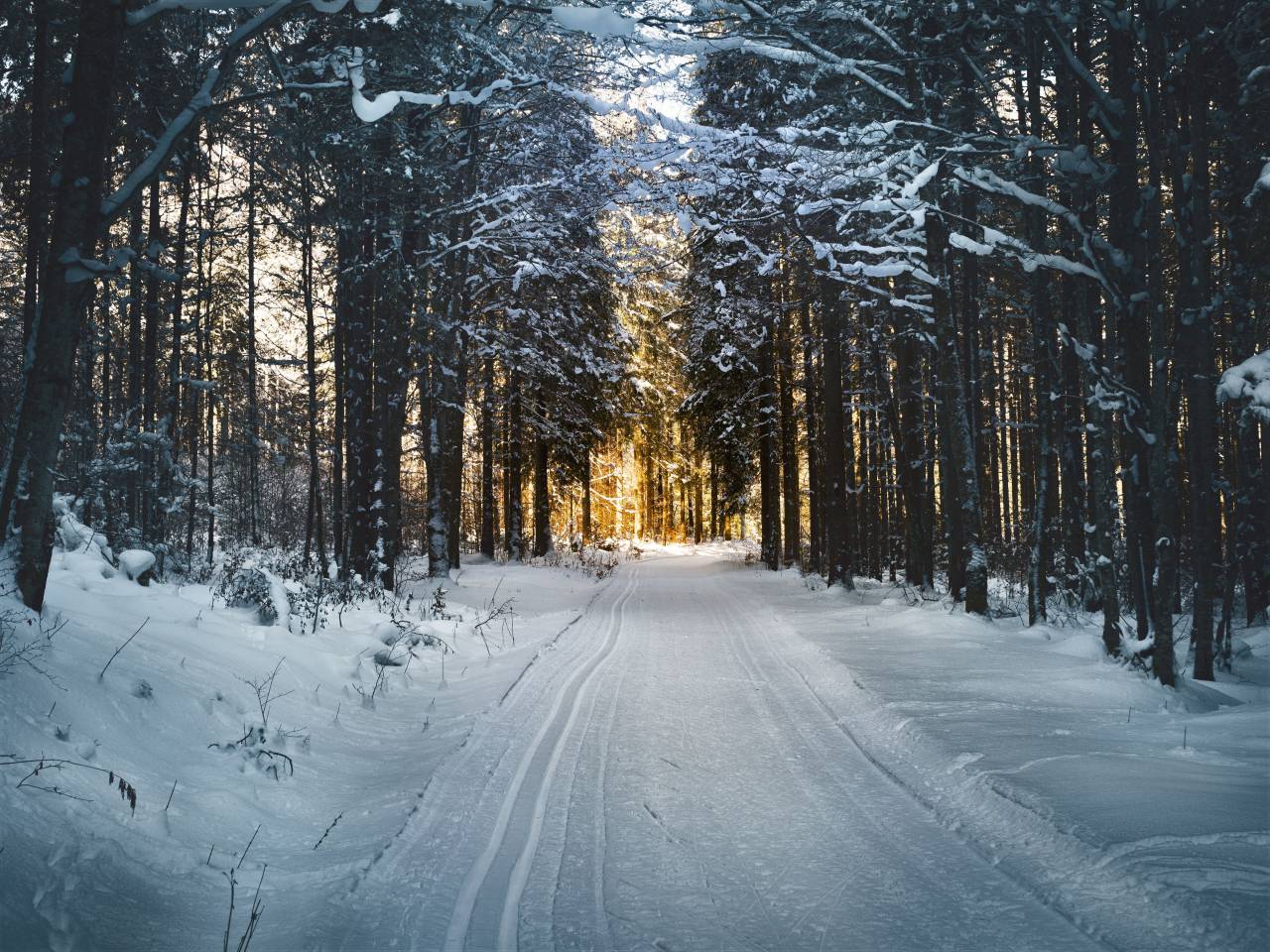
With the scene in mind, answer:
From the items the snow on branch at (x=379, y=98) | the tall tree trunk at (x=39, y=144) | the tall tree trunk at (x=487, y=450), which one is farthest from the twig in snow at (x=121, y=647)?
the tall tree trunk at (x=487, y=450)

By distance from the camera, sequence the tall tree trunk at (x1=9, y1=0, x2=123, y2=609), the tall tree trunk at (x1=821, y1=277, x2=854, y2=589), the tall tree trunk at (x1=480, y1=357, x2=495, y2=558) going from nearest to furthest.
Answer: the tall tree trunk at (x1=9, y1=0, x2=123, y2=609)
the tall tree trunk at (x1=821, y1=277, x2=854, y2=589)
the tall tree trunk at (x1=480, y1=357, x2=495, y2=558)

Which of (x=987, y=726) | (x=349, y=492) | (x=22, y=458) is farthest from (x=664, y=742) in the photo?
(x=349, y=492)

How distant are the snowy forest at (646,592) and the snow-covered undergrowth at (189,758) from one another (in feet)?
0.10

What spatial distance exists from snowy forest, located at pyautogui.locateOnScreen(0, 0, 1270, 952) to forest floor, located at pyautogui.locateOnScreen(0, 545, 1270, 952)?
3 cm

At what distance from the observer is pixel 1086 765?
186 inches

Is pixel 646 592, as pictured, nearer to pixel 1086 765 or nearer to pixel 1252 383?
pixel 1086 765

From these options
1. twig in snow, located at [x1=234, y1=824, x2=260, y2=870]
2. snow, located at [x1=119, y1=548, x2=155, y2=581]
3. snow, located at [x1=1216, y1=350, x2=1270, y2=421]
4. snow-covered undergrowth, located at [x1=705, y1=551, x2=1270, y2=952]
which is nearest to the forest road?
snow-covered undergrowth, located at [x1=705, y1=551, x2=1270, y2=952]

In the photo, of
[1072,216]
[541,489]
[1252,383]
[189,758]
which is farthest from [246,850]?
[541,489]

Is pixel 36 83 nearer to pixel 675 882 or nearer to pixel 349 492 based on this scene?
pixel 349 492

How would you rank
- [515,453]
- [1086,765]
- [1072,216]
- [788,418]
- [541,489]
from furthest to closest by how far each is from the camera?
[541,489] → [515,453] → [788,418] → [1072,216] → [1086,765]

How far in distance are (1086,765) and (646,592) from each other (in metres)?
13.4

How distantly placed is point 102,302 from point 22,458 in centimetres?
1012

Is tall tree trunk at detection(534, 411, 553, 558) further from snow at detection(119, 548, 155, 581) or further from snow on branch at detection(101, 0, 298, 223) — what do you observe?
snow on branch at detection(101, 0, 298, 223)

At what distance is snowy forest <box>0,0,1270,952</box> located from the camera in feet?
10.9
